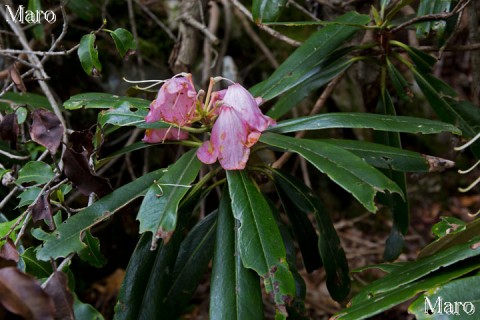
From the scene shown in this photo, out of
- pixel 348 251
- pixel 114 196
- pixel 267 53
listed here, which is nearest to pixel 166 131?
pixel 114 196

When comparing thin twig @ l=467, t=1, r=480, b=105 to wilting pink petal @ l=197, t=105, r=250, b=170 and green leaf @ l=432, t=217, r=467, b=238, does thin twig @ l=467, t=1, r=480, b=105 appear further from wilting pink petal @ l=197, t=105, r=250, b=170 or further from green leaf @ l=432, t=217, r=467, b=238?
wilting pink petal @ l=197, t=105, r=250, b=170

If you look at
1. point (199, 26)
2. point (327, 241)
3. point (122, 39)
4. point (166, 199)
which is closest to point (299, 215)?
point (327, 241)

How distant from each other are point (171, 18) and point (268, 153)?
2.58ft

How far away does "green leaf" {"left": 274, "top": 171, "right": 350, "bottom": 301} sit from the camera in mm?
1090

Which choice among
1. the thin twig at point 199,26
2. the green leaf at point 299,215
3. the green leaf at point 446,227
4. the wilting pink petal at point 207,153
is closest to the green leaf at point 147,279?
the wilting pink petal at point 207,153

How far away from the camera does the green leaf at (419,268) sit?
0.76 m

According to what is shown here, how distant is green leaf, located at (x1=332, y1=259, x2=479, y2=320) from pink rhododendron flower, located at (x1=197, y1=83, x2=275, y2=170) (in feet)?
0.98

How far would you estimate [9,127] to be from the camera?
107cm

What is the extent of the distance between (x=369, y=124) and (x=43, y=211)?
600mm

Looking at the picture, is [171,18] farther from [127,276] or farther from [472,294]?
[472,294]

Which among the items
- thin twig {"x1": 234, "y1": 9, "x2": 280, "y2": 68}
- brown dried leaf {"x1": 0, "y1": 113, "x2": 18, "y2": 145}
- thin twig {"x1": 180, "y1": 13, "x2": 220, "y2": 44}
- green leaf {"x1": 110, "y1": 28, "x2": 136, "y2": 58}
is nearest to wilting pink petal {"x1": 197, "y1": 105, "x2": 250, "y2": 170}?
green leaf {"x1": 110, "y1": 28, "x2": 136, "y2": 58}

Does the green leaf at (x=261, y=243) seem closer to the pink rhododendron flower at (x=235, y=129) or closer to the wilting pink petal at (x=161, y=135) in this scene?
the pink rhododendron flower at (x=235, y=129)

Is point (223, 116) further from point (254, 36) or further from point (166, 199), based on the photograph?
point (254, 36)

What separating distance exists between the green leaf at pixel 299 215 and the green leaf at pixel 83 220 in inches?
12.2
